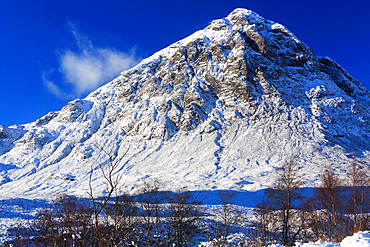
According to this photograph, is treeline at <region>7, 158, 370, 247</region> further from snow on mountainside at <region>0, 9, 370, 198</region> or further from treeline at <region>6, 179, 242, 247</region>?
snow on mountainside at <region>0, 9, 370, 198</region>

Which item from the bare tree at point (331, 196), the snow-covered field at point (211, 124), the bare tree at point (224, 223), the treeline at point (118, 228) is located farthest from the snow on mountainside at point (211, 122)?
the bare tree at point (331, 196)

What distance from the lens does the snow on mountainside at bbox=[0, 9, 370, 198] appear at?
67.5 meters

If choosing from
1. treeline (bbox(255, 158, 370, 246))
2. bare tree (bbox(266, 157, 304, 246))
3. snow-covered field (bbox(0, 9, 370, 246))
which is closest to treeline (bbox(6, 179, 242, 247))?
bare tree (bbox(266, 157, 304, 246))

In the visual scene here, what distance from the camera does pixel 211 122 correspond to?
3494 inches

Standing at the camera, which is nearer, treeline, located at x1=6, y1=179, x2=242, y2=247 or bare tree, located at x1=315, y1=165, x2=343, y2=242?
treeline, located at x1=6, y1=179, x2=242, y2=247

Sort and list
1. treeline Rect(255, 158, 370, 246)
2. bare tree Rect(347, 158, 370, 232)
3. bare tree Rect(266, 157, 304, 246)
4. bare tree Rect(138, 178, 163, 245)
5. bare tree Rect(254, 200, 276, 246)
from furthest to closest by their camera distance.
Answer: bare tree Rect(254, 200, 276, 246), bare tree Rect(266, 157, 304, 246), treeline Rect(255, 158, 370, 246), bare tree Rect(347, 158, 370, 232), bare tree Rect(138, 178, 163, 245)

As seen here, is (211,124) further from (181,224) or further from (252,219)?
(181,224)

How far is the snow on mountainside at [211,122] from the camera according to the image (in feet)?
221

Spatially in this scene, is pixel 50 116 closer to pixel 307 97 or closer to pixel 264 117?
pixel 264 117

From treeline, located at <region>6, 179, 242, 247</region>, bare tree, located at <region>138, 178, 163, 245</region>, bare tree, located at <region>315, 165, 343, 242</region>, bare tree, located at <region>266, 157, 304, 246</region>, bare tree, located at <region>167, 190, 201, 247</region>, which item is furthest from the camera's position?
bare tree, located at <region>167, 190, 201, 247</region>

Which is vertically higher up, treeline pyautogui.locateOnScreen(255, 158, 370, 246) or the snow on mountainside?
the snow on mountainside

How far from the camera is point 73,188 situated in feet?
230

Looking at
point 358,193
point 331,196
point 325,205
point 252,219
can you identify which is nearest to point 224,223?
point 252,219

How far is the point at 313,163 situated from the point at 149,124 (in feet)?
221
